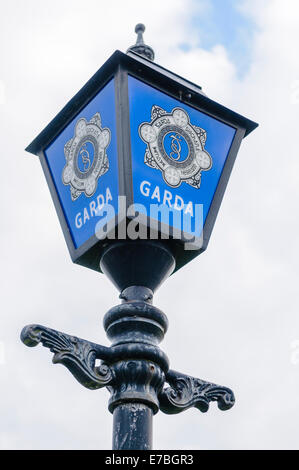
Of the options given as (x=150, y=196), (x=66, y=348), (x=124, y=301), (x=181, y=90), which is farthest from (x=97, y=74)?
(x=66, y=348)

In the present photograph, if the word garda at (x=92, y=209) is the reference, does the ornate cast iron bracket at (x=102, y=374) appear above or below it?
below

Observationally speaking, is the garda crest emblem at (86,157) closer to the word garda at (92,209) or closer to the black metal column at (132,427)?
the word garda at (92,209)

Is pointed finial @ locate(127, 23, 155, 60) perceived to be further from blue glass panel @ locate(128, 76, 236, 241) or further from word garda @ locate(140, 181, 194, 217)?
word garda @ locate(140, 181, 194, 217)

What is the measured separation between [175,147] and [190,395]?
990 mm

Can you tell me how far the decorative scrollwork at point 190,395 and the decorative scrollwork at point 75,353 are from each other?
0.30m

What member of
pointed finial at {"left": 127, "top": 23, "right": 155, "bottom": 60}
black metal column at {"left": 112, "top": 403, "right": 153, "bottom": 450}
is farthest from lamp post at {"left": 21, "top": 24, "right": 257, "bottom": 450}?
pointed finial at {"left": 127, "top": 23, "right": 155, "bottom": 60}

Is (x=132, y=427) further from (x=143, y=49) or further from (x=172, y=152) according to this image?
(x=143, y=49)

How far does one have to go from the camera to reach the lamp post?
3.03 m

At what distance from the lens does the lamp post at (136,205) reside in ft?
9.93

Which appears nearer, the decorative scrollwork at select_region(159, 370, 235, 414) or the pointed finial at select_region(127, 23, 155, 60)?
the decorative scrollwork at select_region(159, 370, 235, 414)

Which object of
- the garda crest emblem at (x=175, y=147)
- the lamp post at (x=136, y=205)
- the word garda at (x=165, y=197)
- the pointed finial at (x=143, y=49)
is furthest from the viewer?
the pointed finial at (x=143, y=49)

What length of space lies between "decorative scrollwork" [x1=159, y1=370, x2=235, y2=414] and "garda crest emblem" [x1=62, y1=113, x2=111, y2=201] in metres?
0.82

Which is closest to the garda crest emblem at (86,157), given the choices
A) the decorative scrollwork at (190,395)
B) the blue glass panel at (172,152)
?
the blue glass panel at (172,152)

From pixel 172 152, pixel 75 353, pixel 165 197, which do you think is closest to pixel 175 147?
pixel 172 152
